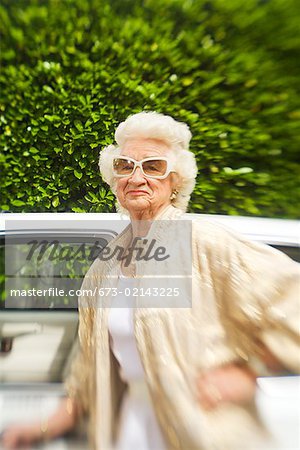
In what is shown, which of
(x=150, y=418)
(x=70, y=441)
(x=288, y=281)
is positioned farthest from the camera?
(x=70, y=441)

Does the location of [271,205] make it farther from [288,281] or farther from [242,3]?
[242,3]

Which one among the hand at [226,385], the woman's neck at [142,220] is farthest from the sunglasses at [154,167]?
the hand at [226,385]

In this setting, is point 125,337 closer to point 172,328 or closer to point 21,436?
point 172,328

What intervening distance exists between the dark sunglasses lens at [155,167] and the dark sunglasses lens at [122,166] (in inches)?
2.1

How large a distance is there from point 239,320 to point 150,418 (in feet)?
1.36

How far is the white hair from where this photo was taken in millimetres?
1574

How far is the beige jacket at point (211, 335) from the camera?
136 centimetres

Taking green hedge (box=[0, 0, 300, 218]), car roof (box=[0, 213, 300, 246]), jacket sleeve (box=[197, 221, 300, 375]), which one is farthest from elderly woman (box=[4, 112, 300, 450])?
green hedge (box=[0, 0, 300, 218])

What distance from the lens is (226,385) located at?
4.63ft

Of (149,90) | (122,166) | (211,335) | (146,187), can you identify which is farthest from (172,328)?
(149,90)

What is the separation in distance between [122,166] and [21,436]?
95cm

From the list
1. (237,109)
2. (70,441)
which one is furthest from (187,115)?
(70,441)

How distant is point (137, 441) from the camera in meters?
1.51

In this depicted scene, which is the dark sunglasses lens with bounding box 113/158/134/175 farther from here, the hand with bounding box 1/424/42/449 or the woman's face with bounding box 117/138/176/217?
the hand with bounding box 1/424/42/449
